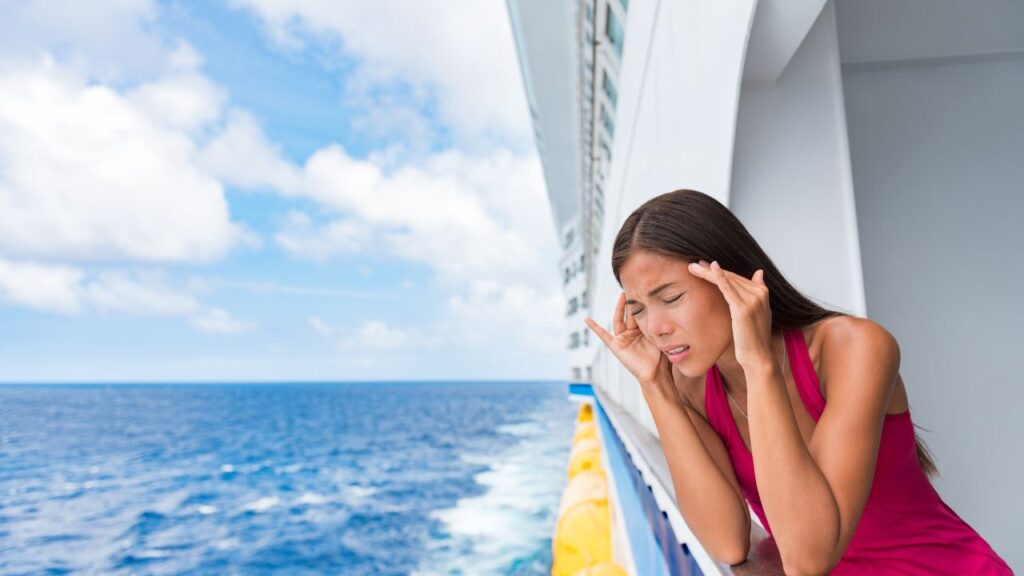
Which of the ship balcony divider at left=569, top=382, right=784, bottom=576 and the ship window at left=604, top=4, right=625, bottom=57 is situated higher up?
the ship window at left=604, top=4, right=625, bottom=57

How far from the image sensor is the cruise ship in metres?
2.26

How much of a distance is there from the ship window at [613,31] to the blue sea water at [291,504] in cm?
697

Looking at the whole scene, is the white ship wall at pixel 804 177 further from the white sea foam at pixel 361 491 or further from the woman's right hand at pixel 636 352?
the white sea foam at pixel 361 491

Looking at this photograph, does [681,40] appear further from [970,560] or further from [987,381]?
[970,560]

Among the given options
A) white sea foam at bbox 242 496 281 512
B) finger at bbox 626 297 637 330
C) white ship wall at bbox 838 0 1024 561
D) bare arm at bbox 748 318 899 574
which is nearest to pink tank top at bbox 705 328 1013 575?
bare arm at bbox 748 318 899 574

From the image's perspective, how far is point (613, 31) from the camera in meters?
5.90

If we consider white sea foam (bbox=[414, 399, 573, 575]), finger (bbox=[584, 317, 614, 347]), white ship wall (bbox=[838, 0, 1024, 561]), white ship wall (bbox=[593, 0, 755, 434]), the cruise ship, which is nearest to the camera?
finger (bbox=[584, 317, 614, 347])

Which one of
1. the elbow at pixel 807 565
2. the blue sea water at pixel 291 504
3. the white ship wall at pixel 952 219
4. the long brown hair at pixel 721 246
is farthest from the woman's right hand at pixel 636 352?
the blue sea water at pixel 291 504

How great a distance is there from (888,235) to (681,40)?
1.29m

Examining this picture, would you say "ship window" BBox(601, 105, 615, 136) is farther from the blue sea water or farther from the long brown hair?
the long brown hair

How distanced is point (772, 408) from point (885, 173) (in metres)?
2.32

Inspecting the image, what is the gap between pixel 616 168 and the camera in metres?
6.39

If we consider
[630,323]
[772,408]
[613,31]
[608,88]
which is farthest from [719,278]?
[608,88]

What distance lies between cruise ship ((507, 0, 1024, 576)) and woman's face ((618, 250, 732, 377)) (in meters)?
0.77
